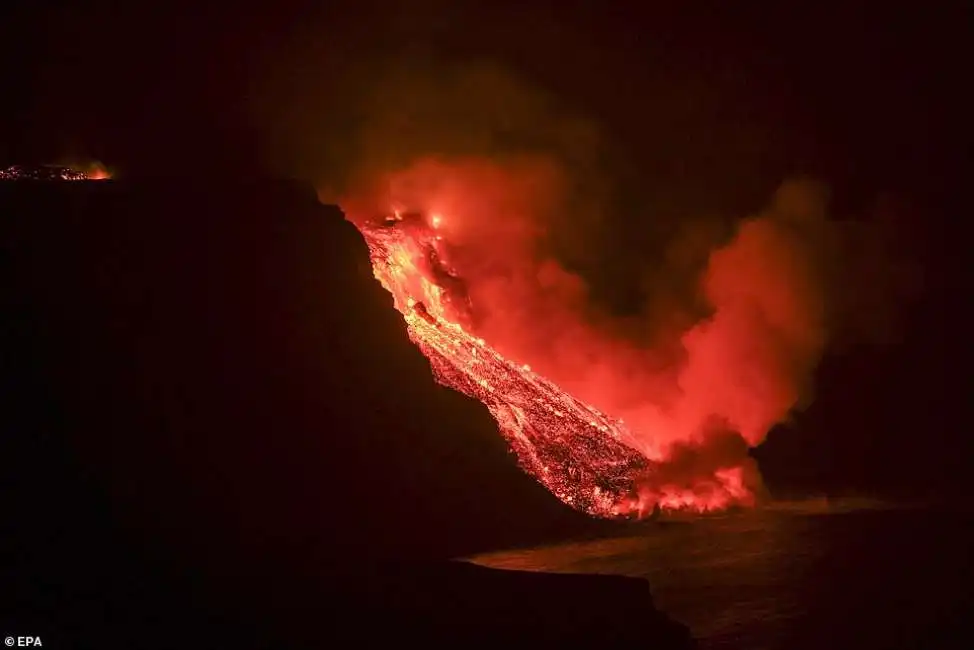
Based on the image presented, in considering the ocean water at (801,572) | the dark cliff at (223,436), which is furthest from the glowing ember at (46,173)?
the ocean water at (801,572)

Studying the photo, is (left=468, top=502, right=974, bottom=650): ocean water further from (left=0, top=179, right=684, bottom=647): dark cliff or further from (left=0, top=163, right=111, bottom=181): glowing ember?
(left=0, top=163, right=111, bottom=181): glowing ember

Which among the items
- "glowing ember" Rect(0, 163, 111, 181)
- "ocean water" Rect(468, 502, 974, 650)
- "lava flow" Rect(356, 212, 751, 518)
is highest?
"glowing ember" Rect(0, 163, 111, 181)

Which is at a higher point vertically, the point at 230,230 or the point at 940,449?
the point at 940,449

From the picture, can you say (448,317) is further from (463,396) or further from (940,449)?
(940,449)

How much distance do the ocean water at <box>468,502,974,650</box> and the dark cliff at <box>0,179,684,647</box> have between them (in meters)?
2.81

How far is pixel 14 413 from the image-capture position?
44.8ft

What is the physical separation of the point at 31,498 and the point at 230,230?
23.9ft

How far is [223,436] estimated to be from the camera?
15766 mm

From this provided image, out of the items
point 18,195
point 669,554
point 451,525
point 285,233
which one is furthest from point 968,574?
point 18,195

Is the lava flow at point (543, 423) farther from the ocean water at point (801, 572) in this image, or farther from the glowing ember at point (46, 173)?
the glowing ember at point (46, 173)

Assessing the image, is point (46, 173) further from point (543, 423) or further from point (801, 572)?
point (801, 572)

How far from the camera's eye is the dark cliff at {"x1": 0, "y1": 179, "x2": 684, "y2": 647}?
11.2 m

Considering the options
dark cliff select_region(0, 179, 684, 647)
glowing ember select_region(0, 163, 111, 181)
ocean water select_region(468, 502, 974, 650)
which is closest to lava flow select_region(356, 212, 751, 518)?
ocean water select_region(468, 502, 974, 650)

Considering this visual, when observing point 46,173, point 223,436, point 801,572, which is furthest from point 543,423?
point 46,173
